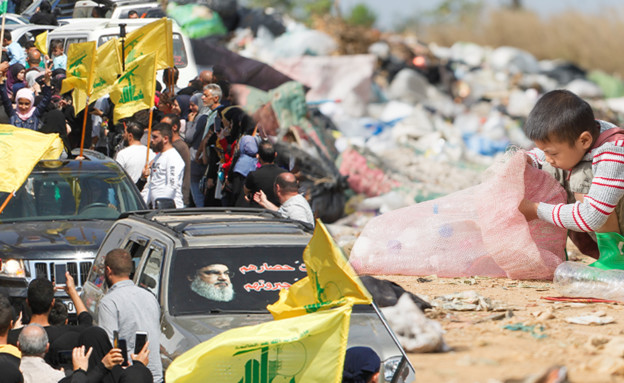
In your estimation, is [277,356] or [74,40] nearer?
[277,356]

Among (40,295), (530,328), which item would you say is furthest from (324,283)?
(40,295)

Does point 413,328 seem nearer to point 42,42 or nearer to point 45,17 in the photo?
point 42,42

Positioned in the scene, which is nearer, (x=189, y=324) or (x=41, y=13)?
(x=189, y=324)

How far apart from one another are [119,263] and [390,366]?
187 cm

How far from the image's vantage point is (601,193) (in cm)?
480

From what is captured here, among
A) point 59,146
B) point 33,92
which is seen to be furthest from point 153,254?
point 33,92

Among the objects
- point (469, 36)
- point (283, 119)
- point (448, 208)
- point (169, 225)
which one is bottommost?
point (469, 36)

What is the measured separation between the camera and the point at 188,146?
12.1 metres

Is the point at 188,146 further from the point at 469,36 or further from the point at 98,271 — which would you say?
the point at 469,36

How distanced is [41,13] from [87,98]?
3124 mm

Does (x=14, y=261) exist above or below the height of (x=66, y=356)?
below

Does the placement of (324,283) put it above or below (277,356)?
above

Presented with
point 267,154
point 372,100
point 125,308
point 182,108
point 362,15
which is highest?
point 125,308

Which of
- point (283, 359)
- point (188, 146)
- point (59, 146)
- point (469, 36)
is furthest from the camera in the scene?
point (469, 36)
